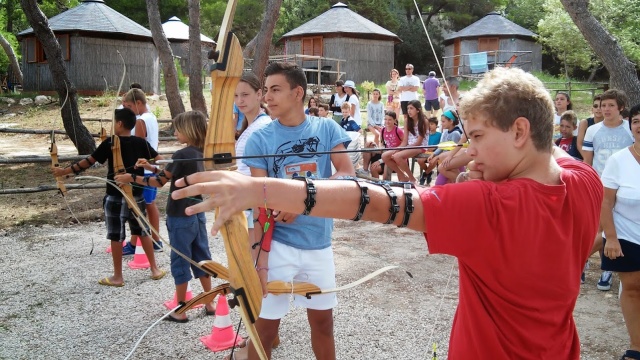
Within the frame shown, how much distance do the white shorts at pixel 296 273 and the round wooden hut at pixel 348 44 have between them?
29218 millimetres

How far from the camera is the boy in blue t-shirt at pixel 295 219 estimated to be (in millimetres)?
2887

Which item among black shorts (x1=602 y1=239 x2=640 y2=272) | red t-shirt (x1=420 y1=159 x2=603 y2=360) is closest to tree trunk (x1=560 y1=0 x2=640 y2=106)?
black shorts (x1=602 y1=239 x2=640 y2=272)

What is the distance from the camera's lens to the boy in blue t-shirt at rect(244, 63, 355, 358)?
289 cm

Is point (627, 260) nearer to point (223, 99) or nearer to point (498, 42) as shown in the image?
point (223, 99)

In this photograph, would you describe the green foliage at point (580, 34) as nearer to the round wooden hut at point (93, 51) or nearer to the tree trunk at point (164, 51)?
the round wooden hut at point (93, 51)

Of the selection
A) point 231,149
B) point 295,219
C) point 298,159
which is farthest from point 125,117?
point 231,149

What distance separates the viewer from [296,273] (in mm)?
2891

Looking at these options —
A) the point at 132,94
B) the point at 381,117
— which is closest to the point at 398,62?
the point at 381,117

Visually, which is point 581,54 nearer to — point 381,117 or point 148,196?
point 381,117

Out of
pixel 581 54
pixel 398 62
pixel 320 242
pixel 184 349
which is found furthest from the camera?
pixel 398 62

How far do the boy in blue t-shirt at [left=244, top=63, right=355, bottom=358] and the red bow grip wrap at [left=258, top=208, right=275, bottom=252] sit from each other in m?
0.04

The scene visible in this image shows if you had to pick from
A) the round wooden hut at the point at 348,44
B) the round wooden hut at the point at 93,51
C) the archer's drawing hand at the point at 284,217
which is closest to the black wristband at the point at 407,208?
the archer's drawing hand at the point at 284,217

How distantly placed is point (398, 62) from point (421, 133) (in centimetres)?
3133

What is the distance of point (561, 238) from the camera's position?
1.53m
